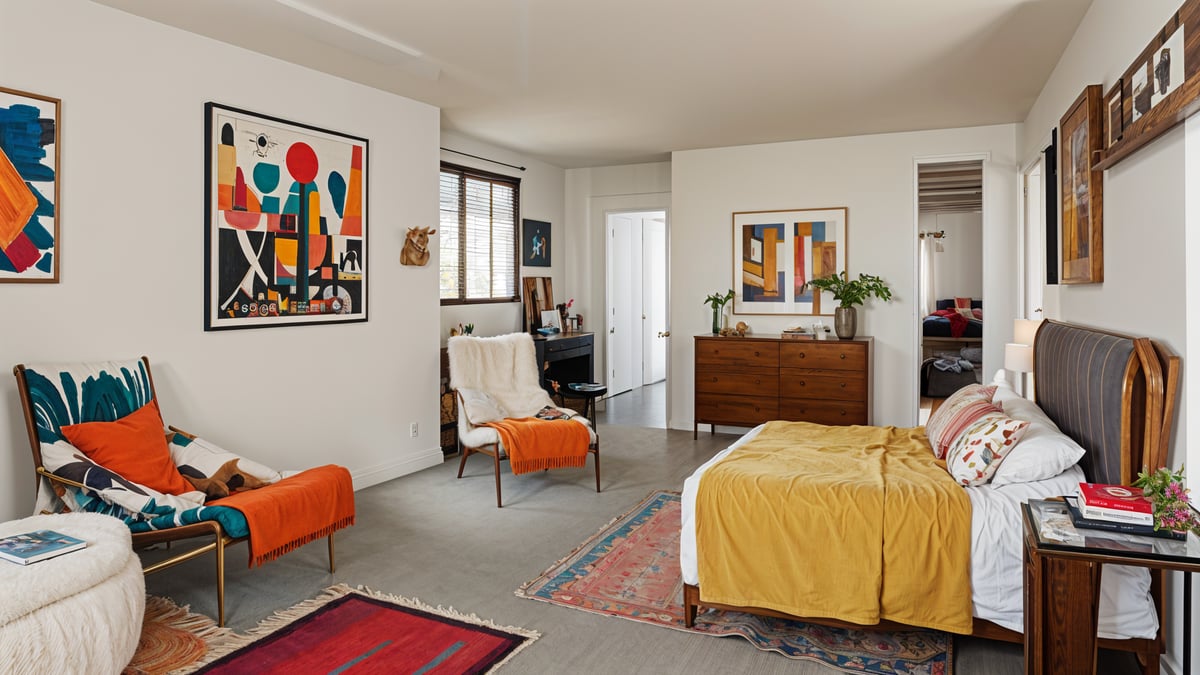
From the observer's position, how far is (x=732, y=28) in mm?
3689

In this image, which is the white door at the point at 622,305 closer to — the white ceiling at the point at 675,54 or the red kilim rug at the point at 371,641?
the white ceiling at the point at 675,54

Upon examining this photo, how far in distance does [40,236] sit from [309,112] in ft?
5.30

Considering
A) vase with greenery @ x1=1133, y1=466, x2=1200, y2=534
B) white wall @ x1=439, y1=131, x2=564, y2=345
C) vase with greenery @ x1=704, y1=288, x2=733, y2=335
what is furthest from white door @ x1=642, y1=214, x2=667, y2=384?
vase with greenery @ x1=1133, y1=466, x2=1200, y2=534

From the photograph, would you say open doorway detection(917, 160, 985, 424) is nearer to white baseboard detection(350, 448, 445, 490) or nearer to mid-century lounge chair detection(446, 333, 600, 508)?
mid-century lounge chair detection(446, 333, 600, 508)

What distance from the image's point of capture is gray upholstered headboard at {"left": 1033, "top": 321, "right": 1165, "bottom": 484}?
2.39 m

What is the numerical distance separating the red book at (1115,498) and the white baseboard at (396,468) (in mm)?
3763

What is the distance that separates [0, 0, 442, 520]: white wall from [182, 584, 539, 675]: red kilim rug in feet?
4.29

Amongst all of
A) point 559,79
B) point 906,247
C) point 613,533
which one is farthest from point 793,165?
point 613,533

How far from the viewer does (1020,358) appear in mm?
4266

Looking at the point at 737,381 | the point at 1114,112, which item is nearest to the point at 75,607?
the point at 1114,112

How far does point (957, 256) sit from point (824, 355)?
7980 mm

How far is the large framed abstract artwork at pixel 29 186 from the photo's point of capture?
3.05 metres

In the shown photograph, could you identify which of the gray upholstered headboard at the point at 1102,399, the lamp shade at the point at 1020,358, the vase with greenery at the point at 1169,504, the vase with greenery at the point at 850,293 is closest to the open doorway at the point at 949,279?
the vase with greenery at the point at 850,293

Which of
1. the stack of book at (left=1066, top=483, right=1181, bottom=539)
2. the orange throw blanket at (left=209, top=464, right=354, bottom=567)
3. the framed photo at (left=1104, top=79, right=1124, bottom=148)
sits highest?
the framed photo at (left=1104, top=79, right=1124, bottom=148)
